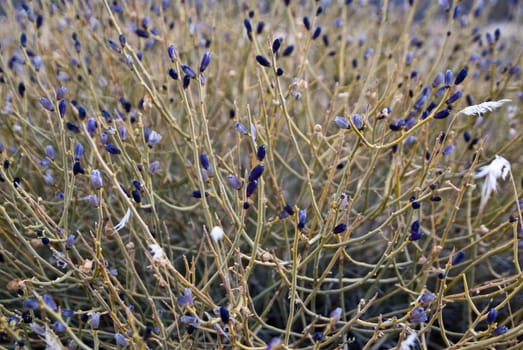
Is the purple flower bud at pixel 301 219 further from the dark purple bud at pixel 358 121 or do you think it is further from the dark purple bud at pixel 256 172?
the dark purple bud at pixel 358 121

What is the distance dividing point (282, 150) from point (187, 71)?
52.0 inches

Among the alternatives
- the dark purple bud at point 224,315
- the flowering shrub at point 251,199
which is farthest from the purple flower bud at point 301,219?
the dark purple bud at point 224,315

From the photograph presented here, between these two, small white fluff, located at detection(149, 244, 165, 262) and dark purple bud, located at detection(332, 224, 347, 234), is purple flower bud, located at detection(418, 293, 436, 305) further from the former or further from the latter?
small white fluff, located at detection(149, 244, 165, 262)

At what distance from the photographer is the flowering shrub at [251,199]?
1620 millimetres

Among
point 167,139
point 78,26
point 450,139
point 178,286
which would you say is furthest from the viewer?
point 78,26

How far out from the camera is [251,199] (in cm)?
215

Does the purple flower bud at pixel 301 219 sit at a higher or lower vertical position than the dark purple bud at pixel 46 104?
lower

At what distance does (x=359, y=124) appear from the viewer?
1.73m

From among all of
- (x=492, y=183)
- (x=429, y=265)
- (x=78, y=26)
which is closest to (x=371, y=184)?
(x=429, y=265)

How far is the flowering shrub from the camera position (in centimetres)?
162

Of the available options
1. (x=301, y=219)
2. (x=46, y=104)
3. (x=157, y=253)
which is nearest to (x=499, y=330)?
(x=301, y=219)

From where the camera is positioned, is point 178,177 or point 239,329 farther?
point 178,177

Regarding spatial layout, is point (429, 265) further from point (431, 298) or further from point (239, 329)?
point (239, 329)

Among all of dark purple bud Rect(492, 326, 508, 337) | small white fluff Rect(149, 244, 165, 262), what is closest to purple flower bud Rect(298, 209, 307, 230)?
small white fluff Rect(149, 244, 165, 262)
